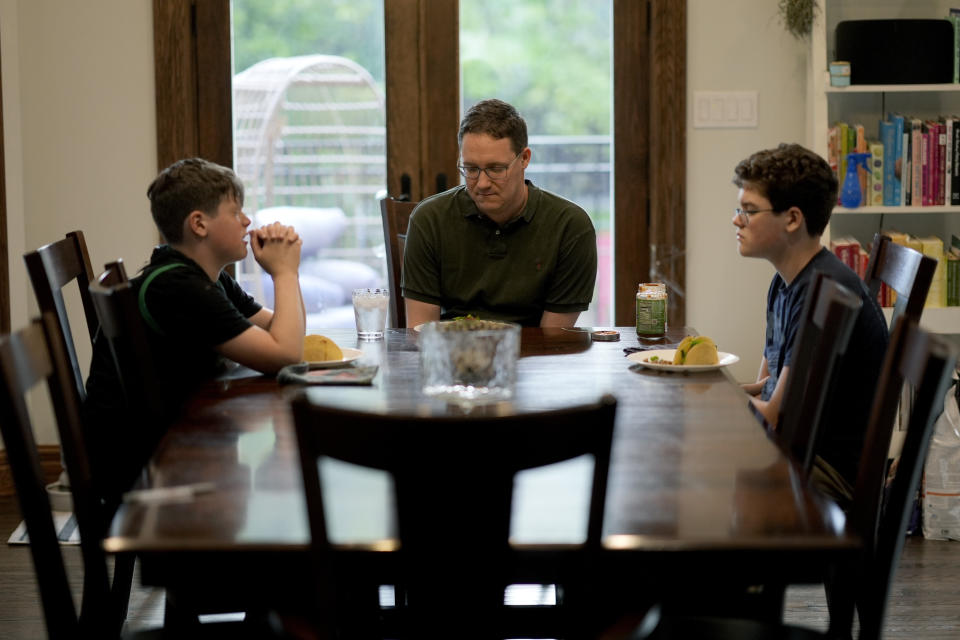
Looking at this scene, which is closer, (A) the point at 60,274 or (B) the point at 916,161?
(A) the point at 60,274

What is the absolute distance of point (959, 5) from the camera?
3762 millimetres

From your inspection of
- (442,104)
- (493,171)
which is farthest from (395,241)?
(442,104)

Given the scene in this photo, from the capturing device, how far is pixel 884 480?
4.98ft

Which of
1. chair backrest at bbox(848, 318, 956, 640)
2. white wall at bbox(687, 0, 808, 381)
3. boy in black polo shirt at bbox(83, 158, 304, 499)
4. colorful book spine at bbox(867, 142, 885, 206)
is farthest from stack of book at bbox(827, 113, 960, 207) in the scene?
chair backrest at bbox(848, 318, 956, 640)

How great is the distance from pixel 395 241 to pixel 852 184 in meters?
1.46

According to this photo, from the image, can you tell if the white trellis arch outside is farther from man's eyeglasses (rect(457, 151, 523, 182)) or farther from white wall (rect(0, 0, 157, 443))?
man's eyeglasses (rect(457, 151, 523, 182))

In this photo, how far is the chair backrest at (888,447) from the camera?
136 centimetres

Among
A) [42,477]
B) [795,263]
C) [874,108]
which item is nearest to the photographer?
[42,477]

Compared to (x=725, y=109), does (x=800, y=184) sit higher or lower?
lower

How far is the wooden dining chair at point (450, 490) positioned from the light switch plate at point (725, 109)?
9.33ft

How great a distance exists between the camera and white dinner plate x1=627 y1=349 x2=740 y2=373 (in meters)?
2.09

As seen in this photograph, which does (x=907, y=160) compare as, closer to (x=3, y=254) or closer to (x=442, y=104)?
(x=442, y=104)

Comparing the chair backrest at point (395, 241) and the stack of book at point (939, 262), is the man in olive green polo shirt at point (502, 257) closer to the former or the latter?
the chair backrest at point (395, 241)

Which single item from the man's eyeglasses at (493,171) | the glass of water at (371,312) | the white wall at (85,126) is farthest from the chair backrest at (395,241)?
the white wall at (85,126)
